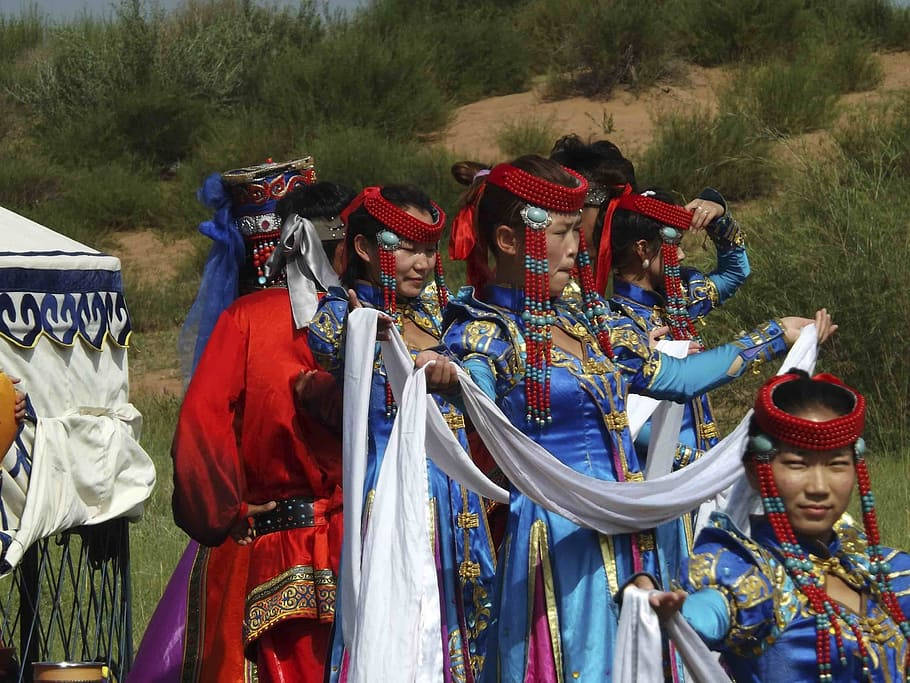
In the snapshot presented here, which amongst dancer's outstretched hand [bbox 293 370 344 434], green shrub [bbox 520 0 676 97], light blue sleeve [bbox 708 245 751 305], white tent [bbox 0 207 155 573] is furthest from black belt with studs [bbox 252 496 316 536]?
green shrub [bbox 520 0 676 97]

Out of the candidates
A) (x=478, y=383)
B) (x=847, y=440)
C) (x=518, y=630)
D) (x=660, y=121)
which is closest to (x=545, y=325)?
(x=478, y=383)

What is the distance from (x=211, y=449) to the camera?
16.2 feet

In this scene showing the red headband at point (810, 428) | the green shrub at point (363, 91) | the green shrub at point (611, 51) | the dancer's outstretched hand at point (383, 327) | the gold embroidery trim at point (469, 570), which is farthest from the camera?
the green shrub at point (363, 91)

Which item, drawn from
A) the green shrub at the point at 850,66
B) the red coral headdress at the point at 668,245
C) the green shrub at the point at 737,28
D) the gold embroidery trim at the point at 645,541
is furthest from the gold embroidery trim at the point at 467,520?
the green shrub at the point at 737,28

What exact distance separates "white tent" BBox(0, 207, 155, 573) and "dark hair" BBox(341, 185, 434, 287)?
75cm

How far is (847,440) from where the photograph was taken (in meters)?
3.28

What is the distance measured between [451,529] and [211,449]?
0.79m

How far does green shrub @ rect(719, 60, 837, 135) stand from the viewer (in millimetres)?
15883

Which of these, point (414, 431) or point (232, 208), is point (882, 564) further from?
point (232, 208)

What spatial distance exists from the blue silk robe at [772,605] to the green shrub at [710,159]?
1176 cm

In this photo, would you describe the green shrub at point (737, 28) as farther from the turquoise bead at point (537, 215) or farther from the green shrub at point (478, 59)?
the turquoise bead at point (537, 215)

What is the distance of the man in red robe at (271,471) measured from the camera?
4.92 metres

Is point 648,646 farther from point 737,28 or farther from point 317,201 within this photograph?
point 737,28

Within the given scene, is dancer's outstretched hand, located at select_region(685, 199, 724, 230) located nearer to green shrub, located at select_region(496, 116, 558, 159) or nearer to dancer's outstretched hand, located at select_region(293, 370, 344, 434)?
dancer's outstretched hand, located at select_region(293, 370, 344, 434)
